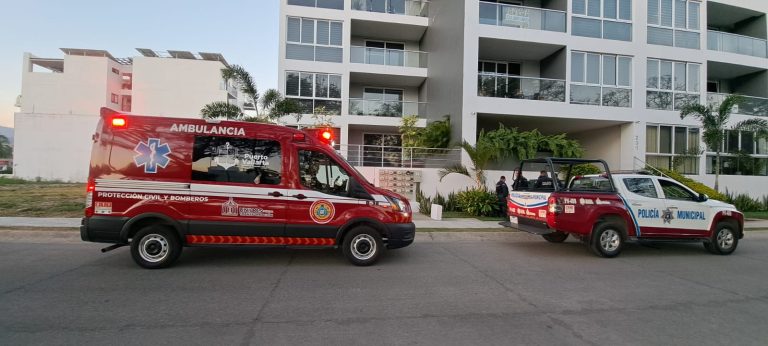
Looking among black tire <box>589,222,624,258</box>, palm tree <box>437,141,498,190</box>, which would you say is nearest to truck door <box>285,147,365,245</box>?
black tire <box>589,222,624,258</box>

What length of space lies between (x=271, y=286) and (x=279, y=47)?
15940mm

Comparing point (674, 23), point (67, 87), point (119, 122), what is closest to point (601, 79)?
point (674, 23)

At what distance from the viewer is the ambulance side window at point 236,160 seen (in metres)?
6.49

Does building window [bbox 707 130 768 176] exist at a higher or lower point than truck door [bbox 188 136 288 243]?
higher

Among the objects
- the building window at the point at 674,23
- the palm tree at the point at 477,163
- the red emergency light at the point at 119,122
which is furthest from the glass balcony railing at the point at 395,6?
the red emergency light at the point at 119,122

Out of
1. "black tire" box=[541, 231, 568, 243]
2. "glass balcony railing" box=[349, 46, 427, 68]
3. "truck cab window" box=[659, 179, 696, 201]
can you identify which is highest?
"glass balcony railing" box=[349, 46, 427, 68]

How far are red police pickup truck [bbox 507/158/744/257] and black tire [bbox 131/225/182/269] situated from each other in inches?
266

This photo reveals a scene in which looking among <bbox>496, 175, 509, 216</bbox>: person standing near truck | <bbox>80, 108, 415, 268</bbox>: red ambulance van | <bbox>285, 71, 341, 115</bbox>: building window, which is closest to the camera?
<bbox>80, 108, 415, 268</bbox>: red ambulance van

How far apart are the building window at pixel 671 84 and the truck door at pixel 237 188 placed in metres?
18.0

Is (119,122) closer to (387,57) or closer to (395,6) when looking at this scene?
(387,57)

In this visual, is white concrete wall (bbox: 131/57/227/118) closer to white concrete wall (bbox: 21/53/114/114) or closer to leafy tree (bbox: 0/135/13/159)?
white concrete wall (bbox: 21/53/114/114)

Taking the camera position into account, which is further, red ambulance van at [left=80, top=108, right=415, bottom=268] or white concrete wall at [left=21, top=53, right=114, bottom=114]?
white concrete wall at [left=21, top=53, right=114, bottom=114]

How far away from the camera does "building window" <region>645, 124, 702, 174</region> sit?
58.5 feet

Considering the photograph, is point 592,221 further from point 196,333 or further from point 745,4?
point 745,4
